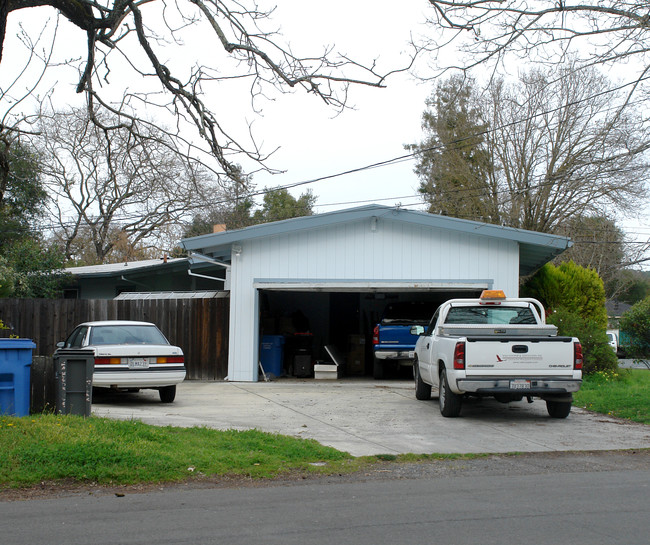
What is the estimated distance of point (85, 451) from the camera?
780 cm

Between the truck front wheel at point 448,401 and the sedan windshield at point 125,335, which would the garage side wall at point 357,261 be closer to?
the sedan windshield at point 125,335

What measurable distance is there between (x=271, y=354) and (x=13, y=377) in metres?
10.4

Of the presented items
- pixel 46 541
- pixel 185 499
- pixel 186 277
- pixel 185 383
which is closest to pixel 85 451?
pixel 185 499

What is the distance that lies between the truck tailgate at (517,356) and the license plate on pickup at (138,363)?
575cm

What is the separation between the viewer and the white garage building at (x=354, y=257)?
709 inches

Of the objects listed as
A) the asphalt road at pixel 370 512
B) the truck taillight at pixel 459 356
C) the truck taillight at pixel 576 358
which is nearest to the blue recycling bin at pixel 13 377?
the asphalt road at pixel 370 512

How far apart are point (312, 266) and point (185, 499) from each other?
12.0 m

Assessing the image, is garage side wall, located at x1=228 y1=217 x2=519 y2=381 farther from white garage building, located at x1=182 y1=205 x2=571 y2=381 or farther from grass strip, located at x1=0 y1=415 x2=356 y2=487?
grass strip, located at x1=0 y1=415 x2=356 y2=487

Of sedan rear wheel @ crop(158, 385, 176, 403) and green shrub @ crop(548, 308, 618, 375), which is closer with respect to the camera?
sedan rear wheel @ crop(158, 385, 176, 403)

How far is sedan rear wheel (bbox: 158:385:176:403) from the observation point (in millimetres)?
13656

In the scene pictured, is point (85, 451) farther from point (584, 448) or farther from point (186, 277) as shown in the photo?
point (186, 277)

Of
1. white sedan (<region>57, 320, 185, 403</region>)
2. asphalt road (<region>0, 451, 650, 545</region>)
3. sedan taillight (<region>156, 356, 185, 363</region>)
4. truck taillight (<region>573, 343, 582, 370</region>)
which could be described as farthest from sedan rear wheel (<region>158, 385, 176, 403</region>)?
truck taillight (<region>573, 343, 582, 370</region>)

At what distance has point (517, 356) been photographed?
11188 millimetres

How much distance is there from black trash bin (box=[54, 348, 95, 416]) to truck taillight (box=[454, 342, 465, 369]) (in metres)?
5.48
